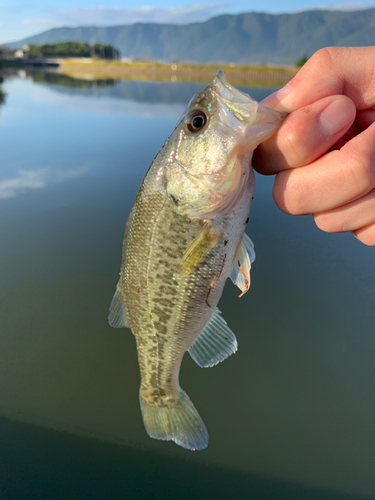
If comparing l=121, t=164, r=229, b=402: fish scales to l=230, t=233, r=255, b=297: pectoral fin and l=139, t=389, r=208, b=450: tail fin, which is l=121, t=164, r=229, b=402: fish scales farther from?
l=139, t=389, r=208, b=450: tail fin

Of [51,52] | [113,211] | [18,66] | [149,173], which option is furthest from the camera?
[51,52]

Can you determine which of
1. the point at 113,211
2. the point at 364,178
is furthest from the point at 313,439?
the point at 113,211

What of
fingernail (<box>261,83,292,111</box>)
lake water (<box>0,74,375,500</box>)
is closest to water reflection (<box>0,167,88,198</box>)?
lake water (<box>0,74,375,500</box>)

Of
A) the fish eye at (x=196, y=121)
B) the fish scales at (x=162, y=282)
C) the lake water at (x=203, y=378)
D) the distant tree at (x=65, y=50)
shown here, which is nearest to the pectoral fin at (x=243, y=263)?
the fish scales at (x=162, y=282)

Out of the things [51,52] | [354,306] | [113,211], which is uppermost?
[51,52]

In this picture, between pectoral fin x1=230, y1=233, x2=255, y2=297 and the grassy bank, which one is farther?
the grassy bank

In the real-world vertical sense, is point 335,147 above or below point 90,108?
below

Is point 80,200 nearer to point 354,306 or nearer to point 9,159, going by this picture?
point 9,159

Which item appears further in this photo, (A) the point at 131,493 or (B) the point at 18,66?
(B) the point at 18,66

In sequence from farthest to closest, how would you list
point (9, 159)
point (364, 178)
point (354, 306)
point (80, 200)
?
point (9, 159)
point (80, 200)
point (354, 306)
point (364, 178)
